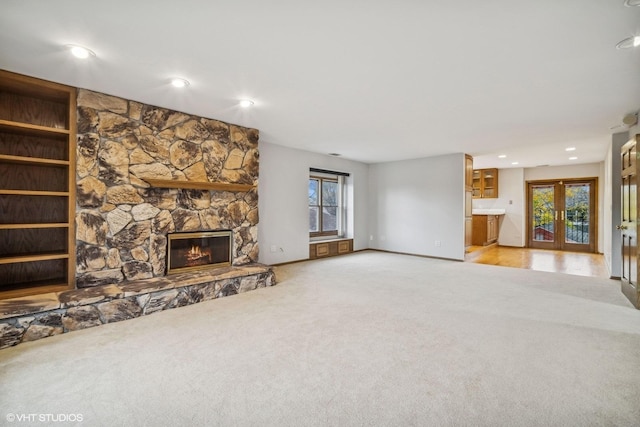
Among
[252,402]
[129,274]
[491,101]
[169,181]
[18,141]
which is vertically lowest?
[252,402]

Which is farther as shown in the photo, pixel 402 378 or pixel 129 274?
pixel 129 274

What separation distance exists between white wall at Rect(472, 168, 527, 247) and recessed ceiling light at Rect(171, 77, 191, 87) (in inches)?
356

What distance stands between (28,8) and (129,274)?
103 inches

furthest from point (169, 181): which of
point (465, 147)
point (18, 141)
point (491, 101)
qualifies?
point (465, 147)

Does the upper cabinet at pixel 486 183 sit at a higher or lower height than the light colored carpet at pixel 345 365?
higher

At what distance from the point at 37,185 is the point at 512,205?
10303mm

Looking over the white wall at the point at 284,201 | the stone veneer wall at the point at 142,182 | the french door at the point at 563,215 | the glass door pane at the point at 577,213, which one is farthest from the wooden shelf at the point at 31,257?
the glass door pane at the point at 577,213

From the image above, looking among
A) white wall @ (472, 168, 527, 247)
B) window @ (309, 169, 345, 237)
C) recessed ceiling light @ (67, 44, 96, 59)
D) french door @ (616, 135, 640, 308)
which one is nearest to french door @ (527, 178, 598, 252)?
white wall @ (472, 168, 527, 247)

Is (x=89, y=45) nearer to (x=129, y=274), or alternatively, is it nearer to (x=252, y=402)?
(x=129, y=274)

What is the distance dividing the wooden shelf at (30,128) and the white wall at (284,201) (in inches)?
114

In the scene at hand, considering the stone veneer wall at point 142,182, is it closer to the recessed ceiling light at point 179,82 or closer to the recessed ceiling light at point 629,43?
the recessed ceiling light at point 179,82

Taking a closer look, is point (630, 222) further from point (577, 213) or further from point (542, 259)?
point (577, 213)

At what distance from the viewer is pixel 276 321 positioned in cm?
298

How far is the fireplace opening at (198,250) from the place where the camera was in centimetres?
394
